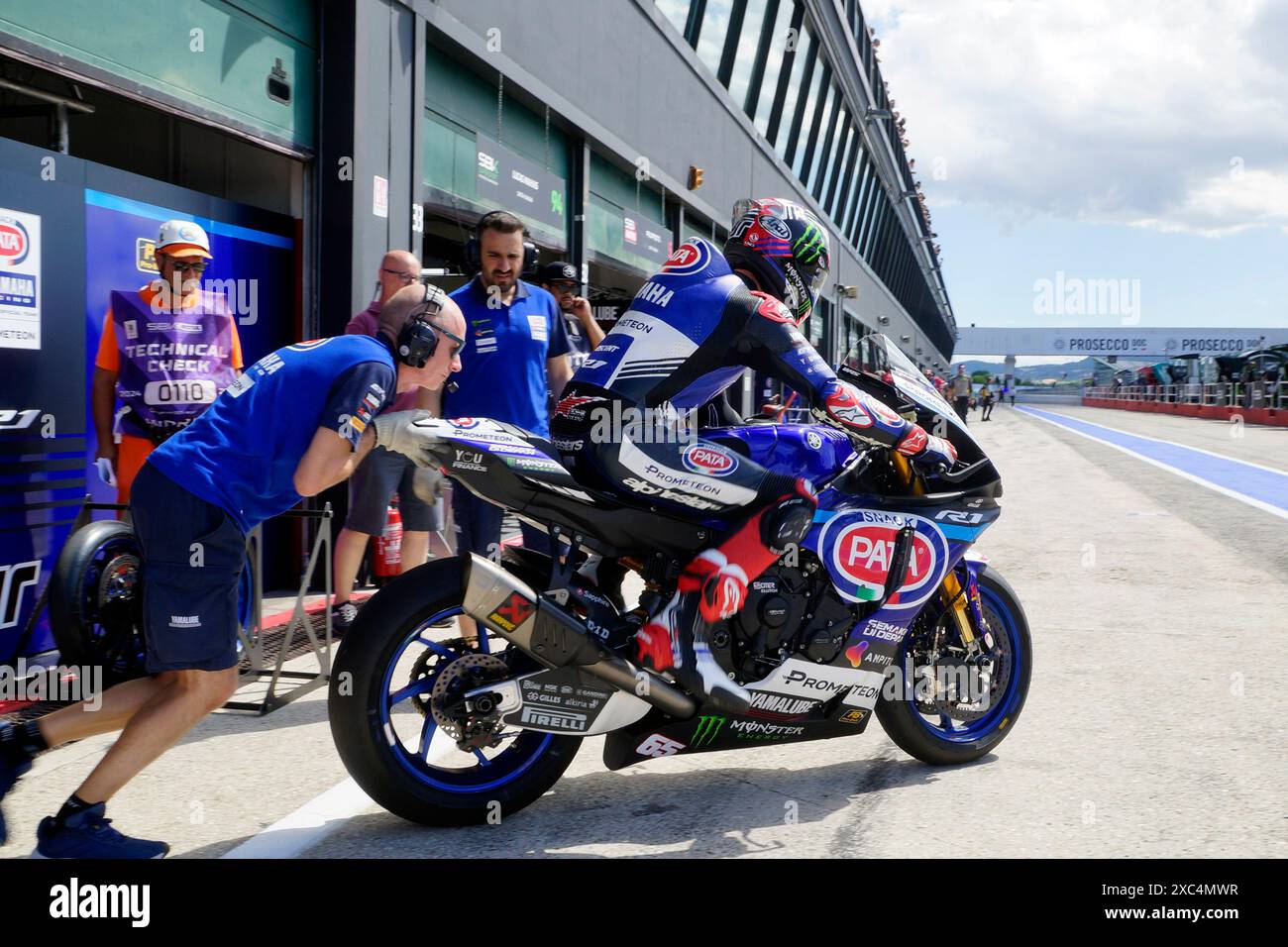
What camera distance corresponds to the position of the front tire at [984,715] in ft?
12.7

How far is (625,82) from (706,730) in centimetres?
976

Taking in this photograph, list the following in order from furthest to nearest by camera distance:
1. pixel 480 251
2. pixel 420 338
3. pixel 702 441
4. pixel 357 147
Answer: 1. pixel 357 147
2. pixel 480 251
3. pixel 702 441
4. pixel 420 338

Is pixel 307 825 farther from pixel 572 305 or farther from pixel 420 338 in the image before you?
pixel 572 305

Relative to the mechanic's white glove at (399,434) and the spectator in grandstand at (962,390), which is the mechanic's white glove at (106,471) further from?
the spectator in grandstand at (962,390)

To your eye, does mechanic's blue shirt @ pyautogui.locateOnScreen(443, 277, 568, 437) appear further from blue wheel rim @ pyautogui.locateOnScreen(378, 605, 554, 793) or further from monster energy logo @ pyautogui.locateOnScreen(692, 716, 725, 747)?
monster energy logo @ pyautogui.locateOnScreen(692, 716, 725, 747)

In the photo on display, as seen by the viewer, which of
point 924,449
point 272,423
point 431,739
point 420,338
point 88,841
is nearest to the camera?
point 88,841

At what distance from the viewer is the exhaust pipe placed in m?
3.08

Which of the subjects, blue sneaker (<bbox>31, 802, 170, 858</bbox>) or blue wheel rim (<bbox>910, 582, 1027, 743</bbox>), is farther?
blue wheel rim (<bbox>910, 582, 1027, 743</bbox>)

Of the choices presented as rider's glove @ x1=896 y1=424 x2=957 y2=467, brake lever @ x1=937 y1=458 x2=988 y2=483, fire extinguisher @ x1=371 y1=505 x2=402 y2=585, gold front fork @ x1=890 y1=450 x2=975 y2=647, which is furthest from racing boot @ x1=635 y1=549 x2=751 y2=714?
fire extinguisher @ x1=371 y1=505 x2=402 y2=585

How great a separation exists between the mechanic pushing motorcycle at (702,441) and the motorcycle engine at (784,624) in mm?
80

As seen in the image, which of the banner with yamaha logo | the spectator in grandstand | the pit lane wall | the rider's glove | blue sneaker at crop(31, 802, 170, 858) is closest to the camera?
blue sneaker at crop(31, 802, 170, 858)

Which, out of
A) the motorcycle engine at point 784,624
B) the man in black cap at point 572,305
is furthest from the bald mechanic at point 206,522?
the man in black cap at point 572,305

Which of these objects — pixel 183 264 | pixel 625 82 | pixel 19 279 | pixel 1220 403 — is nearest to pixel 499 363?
pixel 183 264

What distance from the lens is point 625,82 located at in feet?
39.1
